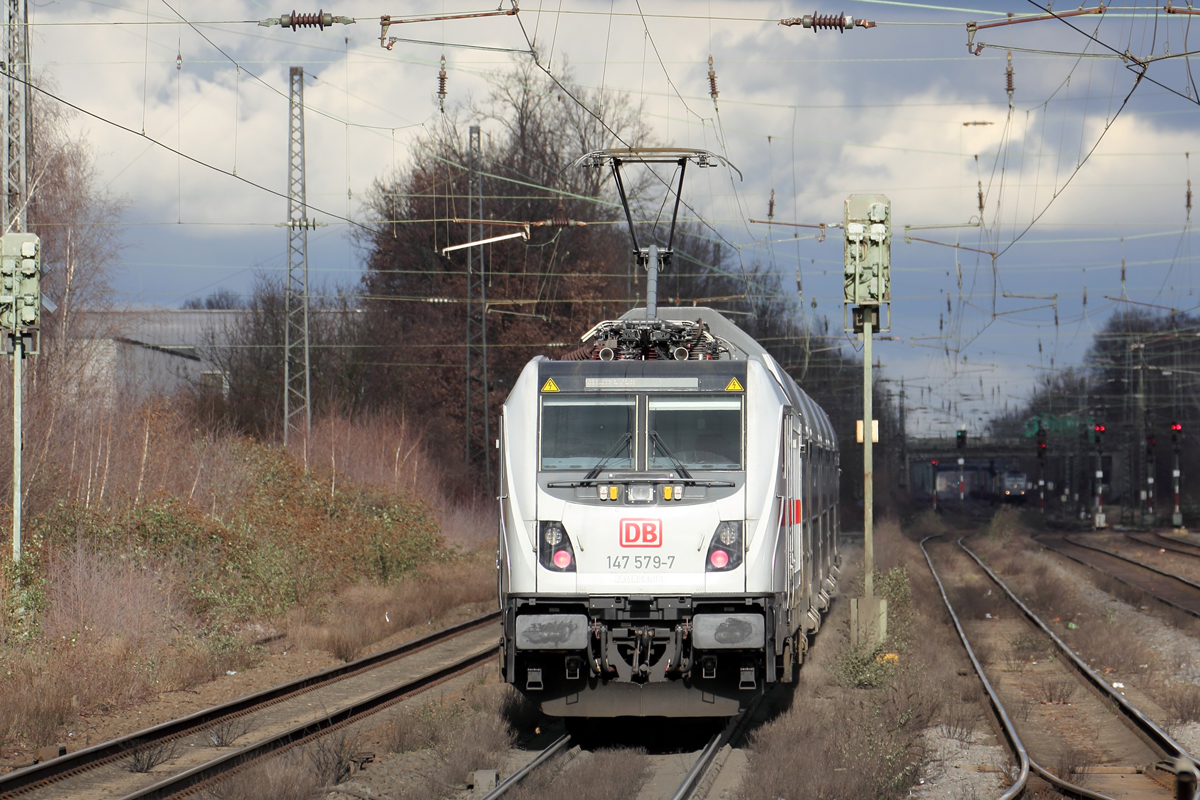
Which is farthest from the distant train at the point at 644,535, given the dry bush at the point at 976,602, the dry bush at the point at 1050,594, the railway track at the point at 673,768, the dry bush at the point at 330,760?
the dry bush at the point at 1050,594

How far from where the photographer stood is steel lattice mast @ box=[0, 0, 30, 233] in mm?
20703

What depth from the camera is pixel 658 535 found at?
1006 centimetres

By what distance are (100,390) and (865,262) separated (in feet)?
60.0

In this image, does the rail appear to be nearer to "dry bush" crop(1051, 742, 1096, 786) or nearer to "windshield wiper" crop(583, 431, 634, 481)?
"windshield wiper" crop(583, 431, 634, 481)

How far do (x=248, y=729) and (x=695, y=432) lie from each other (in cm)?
521

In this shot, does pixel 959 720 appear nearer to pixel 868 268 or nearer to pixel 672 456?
pixel 672 456

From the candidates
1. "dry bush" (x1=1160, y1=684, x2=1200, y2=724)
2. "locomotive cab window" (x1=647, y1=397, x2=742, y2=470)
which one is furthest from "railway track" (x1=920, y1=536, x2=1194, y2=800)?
"locomotive cab window" (x1=647, y1=397, x2=742, y2=470)

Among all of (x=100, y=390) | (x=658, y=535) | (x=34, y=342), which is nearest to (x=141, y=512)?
(x=34, y=342)

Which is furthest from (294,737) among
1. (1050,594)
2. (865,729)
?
(1050,594)

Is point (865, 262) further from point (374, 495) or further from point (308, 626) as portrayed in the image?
point (374, 495)

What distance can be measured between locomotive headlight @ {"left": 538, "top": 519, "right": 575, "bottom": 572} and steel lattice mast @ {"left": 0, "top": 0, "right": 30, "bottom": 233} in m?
13.5

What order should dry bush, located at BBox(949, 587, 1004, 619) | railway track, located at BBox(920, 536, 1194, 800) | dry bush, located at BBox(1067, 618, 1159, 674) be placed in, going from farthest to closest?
1. dry bush, located at BBox(949, 587, 1004, 619)
2. dry bush, located at BBox(1067, 618, 1159, 674)
3. railway track, located at BBox(920, 536, 1194, 800)

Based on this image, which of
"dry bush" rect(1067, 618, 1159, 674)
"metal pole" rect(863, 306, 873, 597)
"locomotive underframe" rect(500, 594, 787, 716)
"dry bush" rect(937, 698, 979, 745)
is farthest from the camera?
"dry bush" rect(1067, 618, 1159, 674)

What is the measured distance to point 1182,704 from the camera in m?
12.7
